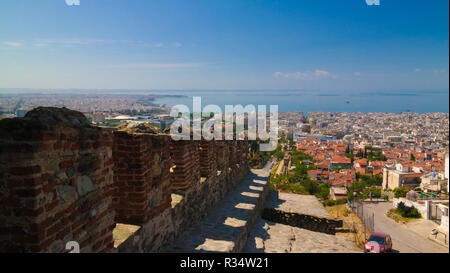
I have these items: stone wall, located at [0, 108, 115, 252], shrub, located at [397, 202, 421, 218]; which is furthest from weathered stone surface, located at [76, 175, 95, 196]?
shrub, located at [397, 202, 421, 218]

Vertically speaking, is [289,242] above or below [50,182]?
below

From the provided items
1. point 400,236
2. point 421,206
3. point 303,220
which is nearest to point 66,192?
point 303,220

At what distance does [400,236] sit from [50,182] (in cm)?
3367

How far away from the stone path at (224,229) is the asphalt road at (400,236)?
17342 millimetres

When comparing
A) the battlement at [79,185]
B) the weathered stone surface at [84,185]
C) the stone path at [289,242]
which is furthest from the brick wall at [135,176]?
the stone path at [289,242]

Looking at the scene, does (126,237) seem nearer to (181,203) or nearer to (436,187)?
(181,203)

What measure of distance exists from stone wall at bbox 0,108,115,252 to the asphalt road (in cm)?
2197

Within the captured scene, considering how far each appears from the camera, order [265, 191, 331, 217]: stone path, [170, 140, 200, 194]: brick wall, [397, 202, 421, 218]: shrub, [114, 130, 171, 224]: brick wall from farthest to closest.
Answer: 1. [397, 202, 421, 218]: shrub
2. [265, 191, 331, 217]: stone path
3. [170, 140, 200, 194]: brick wall
4. [114, 130, 171, 224]: brick wall

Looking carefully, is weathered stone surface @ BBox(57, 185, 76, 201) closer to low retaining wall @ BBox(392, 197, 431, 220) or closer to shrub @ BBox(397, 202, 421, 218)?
low retaining wall @ BBox(392, 197, 431, 220)

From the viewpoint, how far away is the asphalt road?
2406 centimetres

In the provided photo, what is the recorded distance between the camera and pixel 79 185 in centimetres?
238

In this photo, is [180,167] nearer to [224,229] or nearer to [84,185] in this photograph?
[224,229]

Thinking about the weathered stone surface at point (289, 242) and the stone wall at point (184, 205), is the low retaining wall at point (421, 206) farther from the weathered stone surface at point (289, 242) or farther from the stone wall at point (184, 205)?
the stone wall at point (184, 205)
